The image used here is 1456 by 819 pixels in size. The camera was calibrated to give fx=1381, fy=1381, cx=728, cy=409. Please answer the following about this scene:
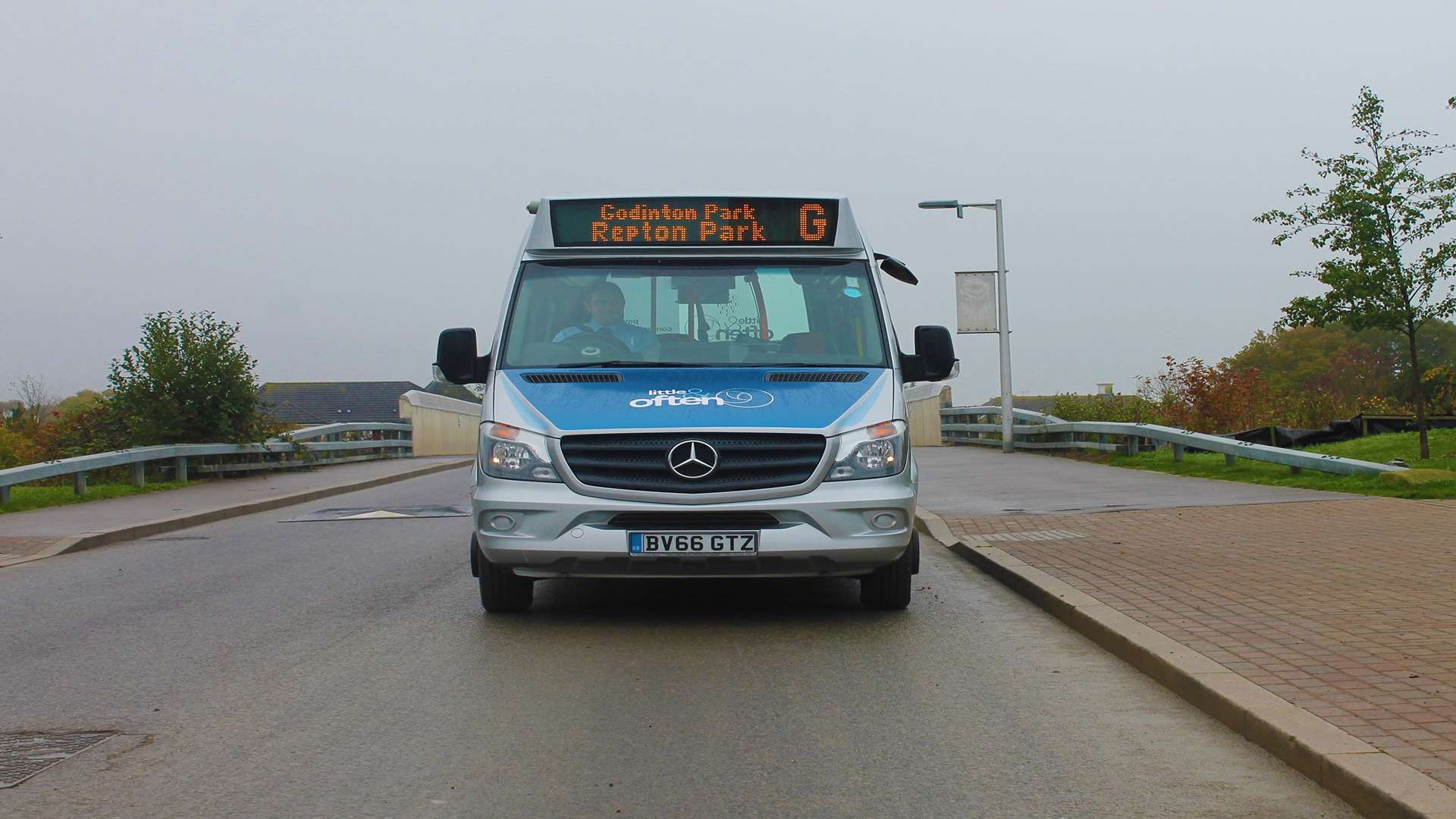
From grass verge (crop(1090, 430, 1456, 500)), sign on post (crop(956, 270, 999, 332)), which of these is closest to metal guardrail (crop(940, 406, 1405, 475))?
grass verge (crop(1090, 430, 1456, 500))

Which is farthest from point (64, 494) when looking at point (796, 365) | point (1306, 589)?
point (1306, 589)

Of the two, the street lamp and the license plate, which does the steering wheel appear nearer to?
the license plate

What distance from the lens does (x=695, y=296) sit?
27.0 ft

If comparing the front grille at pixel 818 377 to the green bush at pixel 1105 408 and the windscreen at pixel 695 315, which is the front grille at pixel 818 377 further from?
the green bush at pixel 1105 408

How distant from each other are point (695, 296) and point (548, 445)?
1521 millimetres

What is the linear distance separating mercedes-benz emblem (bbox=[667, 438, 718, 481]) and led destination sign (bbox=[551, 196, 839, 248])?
175 centimetres

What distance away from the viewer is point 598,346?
8.01m

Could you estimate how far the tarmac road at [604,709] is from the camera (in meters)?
4.31

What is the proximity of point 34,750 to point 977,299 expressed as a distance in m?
27.3

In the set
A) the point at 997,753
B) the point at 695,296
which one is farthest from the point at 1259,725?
the point at 695,296

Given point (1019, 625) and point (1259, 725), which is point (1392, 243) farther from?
point (1259, 725)

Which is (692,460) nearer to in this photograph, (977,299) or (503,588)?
(503,588)

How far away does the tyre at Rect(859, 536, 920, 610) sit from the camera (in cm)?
Result: 782

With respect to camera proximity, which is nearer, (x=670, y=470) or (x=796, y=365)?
(x=670, y=470)
